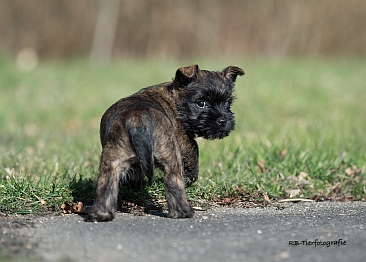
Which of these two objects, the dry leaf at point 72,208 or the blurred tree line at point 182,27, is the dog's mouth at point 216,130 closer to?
the dry leaf at point 72,208

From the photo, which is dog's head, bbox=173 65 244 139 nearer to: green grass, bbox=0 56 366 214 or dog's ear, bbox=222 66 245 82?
dog's ear, bbox=222 66 245 82

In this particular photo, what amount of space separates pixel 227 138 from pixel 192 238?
469 cm

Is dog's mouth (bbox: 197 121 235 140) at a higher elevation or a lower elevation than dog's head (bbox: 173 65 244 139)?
lower

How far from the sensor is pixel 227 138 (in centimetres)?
894

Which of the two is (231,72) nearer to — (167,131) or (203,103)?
(203,103)

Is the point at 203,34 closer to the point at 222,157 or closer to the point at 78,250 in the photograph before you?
the point at 222,157

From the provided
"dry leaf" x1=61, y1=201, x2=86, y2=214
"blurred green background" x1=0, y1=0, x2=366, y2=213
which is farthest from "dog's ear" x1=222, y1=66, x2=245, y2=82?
"dry leaf" x1=61, y1=201, x2=86, y2=214

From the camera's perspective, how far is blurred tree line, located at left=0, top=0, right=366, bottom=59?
2064 cm

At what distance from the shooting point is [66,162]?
7035 millimetres

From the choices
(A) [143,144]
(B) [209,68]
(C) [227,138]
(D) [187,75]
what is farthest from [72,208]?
(B) [209,68]

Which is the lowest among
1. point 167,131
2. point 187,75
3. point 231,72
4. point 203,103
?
point 167,131

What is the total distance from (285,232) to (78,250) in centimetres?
149

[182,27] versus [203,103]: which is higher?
[182,27]

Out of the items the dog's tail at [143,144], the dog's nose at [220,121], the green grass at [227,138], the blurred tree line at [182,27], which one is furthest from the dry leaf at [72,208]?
the blurred tree line at [182,27]
